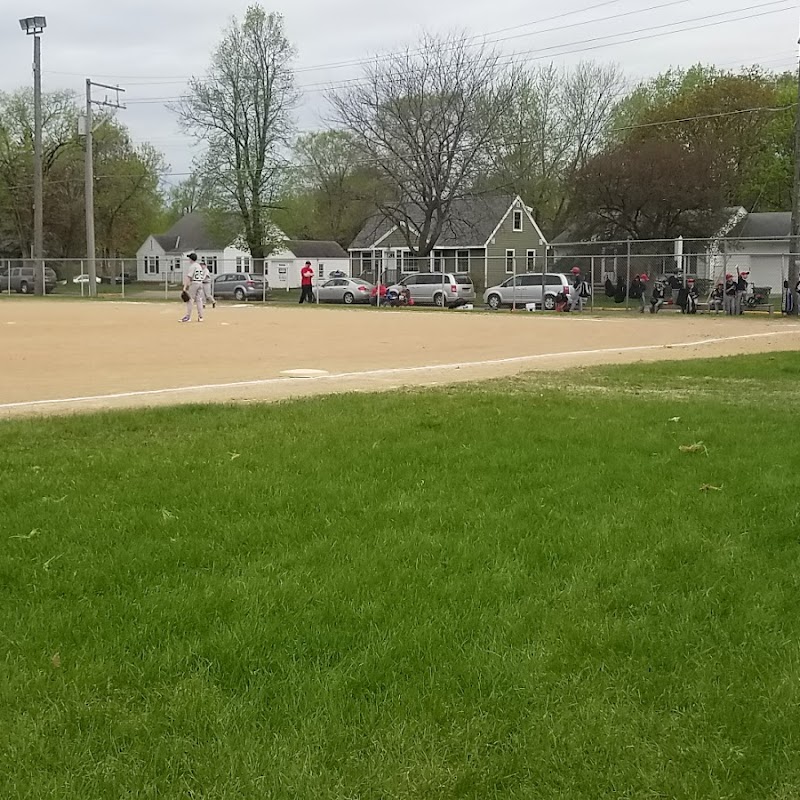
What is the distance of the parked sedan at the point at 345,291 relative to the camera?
4647 cm

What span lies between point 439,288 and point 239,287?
12.9m

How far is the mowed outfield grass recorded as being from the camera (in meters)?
2.92

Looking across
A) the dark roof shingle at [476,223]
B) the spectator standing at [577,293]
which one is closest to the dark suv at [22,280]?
the dark roof shingle at [476,223]

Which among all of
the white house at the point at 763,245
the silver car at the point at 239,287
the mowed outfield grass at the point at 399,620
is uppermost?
the white house at the point at 763,245

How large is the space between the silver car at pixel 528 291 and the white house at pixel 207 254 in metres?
29.5

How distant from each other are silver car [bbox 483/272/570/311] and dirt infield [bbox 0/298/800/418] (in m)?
10.2

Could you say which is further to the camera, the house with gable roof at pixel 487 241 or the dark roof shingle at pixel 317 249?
the dark roof shingle at pixel 317 249

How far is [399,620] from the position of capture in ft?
12.7

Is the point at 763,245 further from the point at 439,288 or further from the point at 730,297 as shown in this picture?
the point at 730,297

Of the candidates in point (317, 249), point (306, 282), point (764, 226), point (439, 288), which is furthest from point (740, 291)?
point (317, 249)

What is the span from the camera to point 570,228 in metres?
58.5

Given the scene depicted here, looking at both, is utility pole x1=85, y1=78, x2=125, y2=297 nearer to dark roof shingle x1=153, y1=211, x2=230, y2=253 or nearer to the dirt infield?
the dirt infield

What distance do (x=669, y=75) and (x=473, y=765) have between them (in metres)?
81.8

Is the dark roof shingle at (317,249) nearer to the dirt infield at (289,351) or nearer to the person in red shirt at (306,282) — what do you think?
the person in red shirt at (306,282)
